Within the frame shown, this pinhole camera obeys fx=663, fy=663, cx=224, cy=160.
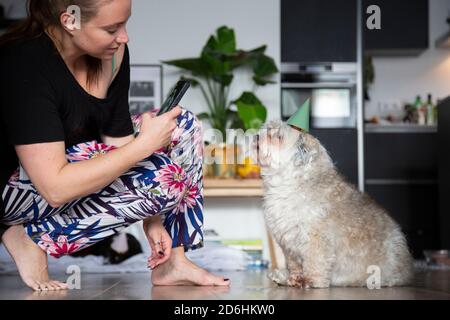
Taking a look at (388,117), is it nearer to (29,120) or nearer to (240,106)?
(240,106)

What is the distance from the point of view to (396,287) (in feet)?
7.39

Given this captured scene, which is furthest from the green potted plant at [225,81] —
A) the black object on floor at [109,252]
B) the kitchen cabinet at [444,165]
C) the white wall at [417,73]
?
the white wall at [417,73]

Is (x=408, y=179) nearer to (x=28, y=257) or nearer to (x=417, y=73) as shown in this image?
(x=417, y=73)

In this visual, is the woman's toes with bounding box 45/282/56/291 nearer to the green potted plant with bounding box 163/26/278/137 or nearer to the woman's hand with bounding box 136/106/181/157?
the woman's hand with bounding box 136/106/181/157

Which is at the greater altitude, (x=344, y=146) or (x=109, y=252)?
(x=344, y=146)

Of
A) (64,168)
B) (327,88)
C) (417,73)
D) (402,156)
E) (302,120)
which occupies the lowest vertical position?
(402,156)

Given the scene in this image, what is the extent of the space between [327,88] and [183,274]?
9.92ft

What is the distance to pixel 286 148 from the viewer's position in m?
2.27

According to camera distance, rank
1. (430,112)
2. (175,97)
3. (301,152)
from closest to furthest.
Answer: (175,97) → (301,152) → (430,112)

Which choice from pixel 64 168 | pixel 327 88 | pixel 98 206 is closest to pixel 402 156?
pixel 327 88

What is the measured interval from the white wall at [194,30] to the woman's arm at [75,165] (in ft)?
9.82

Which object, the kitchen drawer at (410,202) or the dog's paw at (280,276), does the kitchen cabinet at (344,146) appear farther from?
the dog's paw at (280,276)

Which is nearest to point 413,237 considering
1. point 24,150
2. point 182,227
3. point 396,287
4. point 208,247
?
point 208,247

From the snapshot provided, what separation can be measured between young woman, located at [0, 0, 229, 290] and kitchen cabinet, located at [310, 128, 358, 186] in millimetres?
2808
